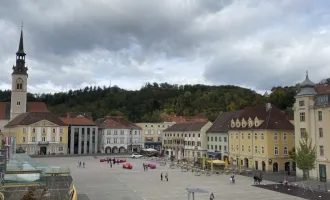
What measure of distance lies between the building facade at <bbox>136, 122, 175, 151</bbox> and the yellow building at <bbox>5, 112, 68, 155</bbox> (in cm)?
2384

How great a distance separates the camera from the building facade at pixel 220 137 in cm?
6562

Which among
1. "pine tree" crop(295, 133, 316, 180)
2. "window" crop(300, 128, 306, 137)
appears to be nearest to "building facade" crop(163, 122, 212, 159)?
"window" crop(300, 128, 306, 137)

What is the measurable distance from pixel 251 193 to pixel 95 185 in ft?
53.7

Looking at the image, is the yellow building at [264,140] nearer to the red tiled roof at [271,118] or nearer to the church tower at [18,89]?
the red tiled roof at [271,118]

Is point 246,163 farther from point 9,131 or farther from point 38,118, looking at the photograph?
point 9,131

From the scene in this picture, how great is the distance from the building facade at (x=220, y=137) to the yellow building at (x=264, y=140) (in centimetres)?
422

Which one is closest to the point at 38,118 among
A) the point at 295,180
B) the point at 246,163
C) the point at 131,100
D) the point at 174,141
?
the point at 174,141

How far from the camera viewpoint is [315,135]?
4253cm

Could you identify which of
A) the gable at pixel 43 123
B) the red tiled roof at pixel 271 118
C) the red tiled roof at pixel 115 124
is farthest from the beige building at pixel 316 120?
the gable at pixel 43 123

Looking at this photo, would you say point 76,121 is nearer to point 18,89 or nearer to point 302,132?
point 18,89

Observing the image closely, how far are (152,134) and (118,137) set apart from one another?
11.3m

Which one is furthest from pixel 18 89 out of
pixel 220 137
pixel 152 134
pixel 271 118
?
pixel 271 118

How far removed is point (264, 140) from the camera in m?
53.2

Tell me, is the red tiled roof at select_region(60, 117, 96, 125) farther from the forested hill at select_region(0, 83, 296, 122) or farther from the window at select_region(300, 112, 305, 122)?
the window at select_region(300, 112, 305, 122)
